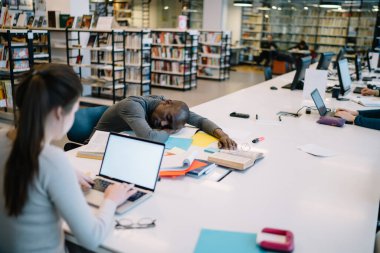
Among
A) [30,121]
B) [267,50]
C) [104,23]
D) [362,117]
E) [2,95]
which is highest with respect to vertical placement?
[104,23]

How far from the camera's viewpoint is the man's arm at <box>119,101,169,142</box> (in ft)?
7.51

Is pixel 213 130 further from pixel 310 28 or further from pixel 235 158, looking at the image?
pixel 310 28

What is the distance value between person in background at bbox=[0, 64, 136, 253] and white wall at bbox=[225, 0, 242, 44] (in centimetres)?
1503

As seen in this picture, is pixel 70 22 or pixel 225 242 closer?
pixel 225 242

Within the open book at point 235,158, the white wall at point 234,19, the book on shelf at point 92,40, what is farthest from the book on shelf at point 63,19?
the white wall at point 234,19

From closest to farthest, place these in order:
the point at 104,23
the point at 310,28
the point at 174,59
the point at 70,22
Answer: the point at 104,23
the point at 70,22
the point at 174,59
the point at 310,28

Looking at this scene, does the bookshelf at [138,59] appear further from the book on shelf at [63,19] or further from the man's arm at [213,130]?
the man's arm at [213,130]

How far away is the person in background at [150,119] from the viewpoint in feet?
7.64

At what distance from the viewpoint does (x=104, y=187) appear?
1.65 meters

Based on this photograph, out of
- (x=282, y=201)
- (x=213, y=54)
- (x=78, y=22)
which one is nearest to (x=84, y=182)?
(x=282, y=201)

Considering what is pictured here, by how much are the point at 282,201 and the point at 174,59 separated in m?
7.80

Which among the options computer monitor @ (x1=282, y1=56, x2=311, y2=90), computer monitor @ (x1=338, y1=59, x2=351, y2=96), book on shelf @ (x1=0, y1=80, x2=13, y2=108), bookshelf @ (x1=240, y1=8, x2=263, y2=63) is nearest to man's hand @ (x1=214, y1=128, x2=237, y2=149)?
computer monitor @ (x1=338, y1=59, x2=351, y2=96)

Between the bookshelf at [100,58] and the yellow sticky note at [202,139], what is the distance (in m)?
4.35

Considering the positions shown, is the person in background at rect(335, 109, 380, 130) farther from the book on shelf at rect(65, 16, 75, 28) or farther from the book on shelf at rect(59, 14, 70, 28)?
the book on shelf at rect(59, 14, 70, 28)
